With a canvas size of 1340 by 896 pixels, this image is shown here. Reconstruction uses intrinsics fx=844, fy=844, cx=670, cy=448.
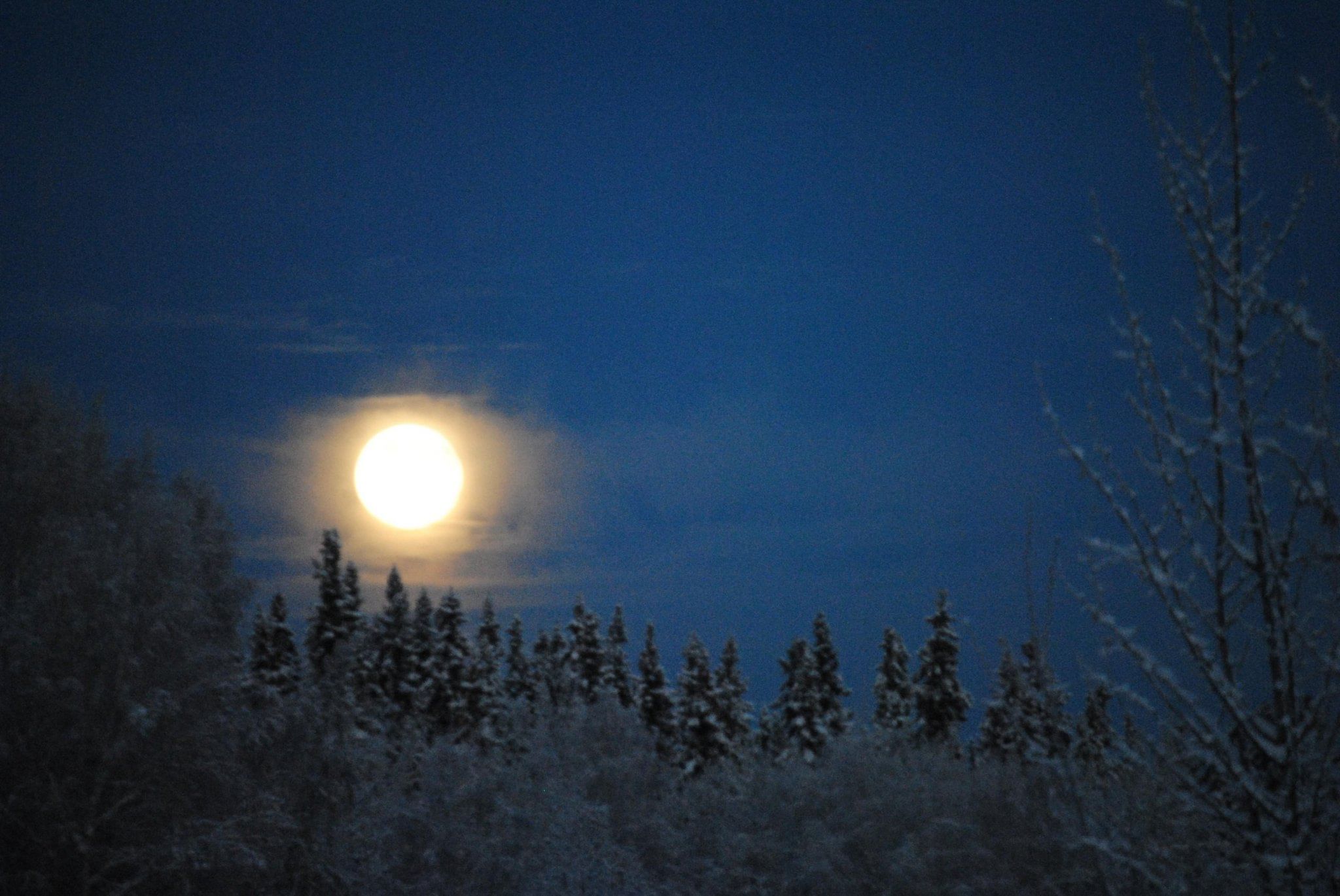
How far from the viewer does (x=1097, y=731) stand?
5461 millimetres

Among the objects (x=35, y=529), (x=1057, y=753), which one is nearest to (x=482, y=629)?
(x=35, y=529)

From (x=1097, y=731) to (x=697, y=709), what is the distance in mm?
27794

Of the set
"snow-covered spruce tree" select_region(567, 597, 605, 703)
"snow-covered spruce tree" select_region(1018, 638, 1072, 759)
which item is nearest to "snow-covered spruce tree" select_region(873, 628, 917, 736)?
"snow-covered spruce tree" select_region(567, 597, 605, 703)

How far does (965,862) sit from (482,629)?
3609 centimetres

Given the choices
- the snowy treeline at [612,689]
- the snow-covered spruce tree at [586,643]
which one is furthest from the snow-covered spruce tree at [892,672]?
the snow-covered spruce tree at [586,643]

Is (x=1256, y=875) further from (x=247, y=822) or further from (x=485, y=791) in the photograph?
(x=485, y=791)

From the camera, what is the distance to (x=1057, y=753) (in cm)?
409

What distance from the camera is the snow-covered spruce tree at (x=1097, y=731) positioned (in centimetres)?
402

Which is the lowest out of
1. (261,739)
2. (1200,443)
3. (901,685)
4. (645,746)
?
(901,685)

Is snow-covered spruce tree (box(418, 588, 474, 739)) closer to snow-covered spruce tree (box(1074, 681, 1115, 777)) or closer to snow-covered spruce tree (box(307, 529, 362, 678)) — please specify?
snow-covered spruce tree (box(307, 529, 362, 678))

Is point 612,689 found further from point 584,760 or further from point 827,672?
point 827,672

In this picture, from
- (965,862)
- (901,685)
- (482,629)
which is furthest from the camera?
(482,629)

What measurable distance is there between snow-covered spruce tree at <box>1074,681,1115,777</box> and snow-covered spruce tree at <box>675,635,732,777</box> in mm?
19333

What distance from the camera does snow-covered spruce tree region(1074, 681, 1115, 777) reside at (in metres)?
4.02
